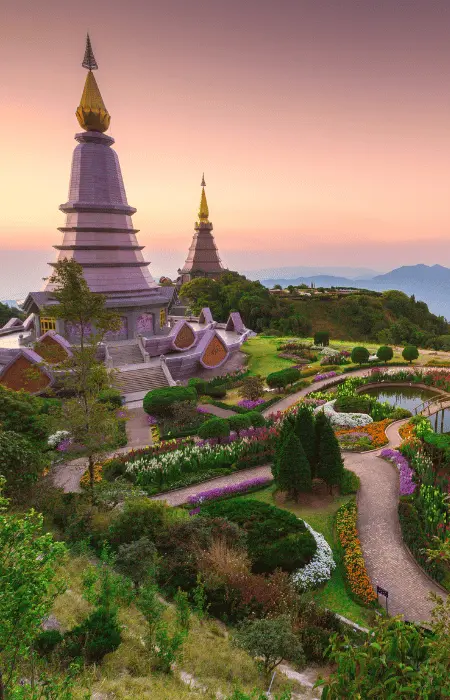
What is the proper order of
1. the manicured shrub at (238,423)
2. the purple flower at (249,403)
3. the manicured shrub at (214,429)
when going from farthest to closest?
1. the purple flower at (249,403)
2. the manicured shrub at (238,423)
3. the manicured shrub at (214,429)

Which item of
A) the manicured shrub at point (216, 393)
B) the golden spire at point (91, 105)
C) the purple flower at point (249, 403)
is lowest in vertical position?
the purple flower at point (249, 403)

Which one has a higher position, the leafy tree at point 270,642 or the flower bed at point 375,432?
the flower bed at point 375,432

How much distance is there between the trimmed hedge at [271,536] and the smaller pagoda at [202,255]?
2493 inches

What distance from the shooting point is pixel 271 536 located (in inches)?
487

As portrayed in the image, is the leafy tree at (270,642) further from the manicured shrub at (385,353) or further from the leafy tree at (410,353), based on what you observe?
the leafy tree at (410,353)

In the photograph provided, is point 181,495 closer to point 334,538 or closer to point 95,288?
point 334,538

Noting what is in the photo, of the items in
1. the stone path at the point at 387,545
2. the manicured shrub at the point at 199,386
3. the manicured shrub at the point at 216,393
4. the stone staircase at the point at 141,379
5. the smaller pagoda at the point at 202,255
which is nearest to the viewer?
the stone path at the point at 387,545

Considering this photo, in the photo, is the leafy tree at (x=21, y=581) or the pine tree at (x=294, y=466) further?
the pine tree at (x=294, y=466)

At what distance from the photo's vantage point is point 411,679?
539 cm

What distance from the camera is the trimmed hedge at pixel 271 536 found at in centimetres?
1180

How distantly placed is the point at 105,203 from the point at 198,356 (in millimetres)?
13766

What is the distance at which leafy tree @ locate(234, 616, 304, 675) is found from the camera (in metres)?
8.02

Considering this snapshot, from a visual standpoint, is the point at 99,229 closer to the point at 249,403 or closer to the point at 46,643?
the point at 249,403

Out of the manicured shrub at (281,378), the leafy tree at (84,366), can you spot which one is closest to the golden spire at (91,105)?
the manicured shrub at (281,378)
